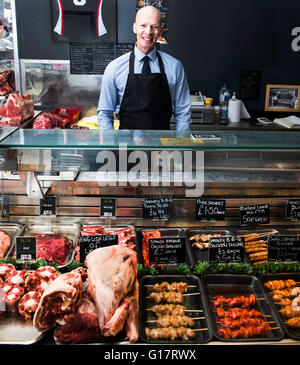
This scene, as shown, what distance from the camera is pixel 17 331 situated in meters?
2.42

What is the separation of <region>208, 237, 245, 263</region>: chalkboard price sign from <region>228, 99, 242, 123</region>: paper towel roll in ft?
14.7

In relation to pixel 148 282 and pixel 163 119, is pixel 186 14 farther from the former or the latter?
pixel 148 282

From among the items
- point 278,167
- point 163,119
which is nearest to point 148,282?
point 278,167

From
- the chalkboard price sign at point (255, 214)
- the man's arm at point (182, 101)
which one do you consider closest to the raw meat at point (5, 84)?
the man's arm at point (182, 101)

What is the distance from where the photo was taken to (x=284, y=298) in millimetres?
2838

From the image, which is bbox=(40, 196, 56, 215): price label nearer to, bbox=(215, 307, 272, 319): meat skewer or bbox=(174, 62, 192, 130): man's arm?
bbox=(215, 307, 272, 319): meat skewer

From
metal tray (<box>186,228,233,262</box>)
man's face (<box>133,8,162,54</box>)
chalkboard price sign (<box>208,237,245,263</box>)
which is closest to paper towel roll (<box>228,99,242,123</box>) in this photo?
man's face (<box>133,8,162,54</box>)

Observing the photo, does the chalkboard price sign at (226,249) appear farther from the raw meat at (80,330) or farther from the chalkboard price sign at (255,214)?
the raw meat at (80,330)

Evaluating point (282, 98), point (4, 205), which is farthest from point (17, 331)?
point (282, 98)

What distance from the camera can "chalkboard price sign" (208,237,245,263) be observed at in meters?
2.88

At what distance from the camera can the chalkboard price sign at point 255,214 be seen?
3.09m

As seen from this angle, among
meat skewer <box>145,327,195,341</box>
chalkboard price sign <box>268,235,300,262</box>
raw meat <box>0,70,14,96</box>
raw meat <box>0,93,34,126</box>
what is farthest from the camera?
raw meat <box>0,70,14,96</box>

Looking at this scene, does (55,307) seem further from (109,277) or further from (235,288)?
(235,288)

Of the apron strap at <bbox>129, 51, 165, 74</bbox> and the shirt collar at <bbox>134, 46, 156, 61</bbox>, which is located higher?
the shirt collar at <bbox>134, 46, 156, 61</bbox>
